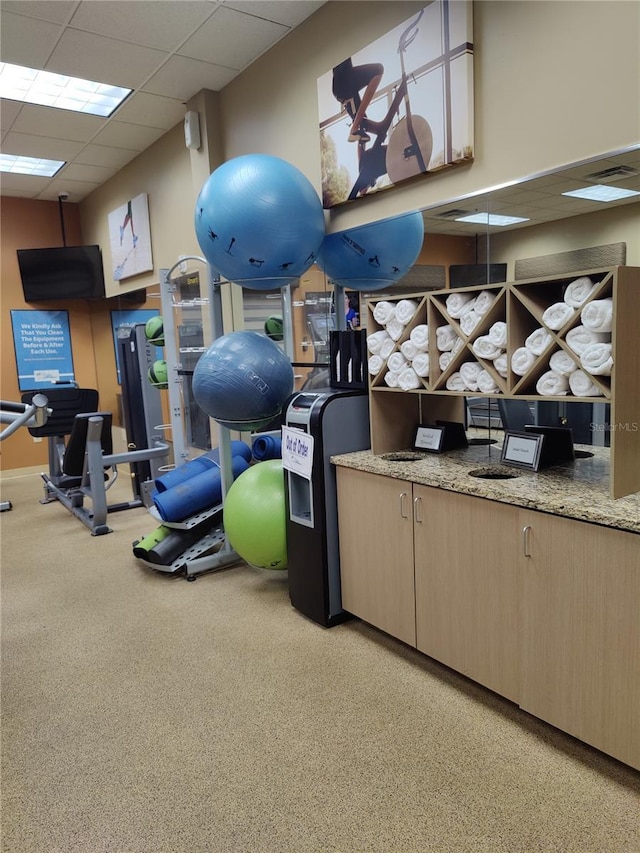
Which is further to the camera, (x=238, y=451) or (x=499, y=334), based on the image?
(x=238, y=451)

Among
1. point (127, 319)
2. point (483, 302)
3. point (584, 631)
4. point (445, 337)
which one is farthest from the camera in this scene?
point (127, 319)

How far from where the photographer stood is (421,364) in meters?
2.62

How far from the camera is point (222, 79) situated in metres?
4.20

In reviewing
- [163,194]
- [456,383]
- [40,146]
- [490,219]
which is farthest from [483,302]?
→ [40,146]

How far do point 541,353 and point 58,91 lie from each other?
13.8 ft

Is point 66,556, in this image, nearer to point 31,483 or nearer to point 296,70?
point 31,483

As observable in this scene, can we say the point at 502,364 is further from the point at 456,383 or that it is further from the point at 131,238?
the point at 131,238

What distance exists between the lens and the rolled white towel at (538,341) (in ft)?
6.95

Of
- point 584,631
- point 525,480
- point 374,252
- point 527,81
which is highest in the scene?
point 527,81

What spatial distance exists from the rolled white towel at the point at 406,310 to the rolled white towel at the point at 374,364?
23cm

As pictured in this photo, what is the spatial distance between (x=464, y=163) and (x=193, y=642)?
2634 millimetres

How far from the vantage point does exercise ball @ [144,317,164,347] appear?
4816 millimetres

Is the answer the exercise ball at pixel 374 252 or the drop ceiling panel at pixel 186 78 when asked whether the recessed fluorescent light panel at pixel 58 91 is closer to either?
the drop ceiling panel at pixel 186 78

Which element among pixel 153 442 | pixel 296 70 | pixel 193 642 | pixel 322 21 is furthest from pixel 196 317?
pixel 193 642
